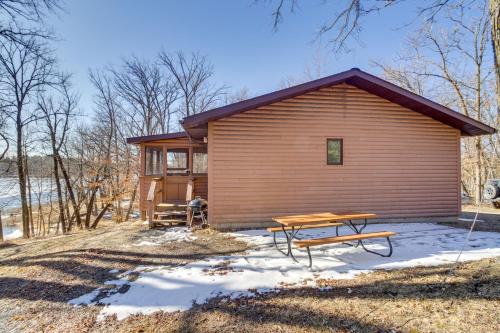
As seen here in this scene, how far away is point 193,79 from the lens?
2456 cm

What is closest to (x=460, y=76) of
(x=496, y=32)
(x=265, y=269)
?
(x=496, y=32)

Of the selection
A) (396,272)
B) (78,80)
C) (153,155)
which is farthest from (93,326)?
(78,80)

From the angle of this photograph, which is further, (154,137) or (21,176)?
(21,176)

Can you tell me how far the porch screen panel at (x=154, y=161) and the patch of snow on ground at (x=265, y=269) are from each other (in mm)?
5391

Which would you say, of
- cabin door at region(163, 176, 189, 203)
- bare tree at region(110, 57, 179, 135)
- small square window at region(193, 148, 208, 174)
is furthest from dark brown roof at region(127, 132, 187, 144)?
bare tree at region(110, 57, 179, 135)

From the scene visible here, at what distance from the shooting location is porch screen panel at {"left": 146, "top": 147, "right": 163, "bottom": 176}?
30.9ft

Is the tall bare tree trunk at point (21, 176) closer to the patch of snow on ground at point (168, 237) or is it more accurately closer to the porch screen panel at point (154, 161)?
the porch screen panel at point (154, 161)

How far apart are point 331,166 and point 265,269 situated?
163 inches

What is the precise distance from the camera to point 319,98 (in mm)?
7215

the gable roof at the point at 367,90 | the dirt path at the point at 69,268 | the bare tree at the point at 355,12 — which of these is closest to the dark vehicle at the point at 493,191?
the gable roof at the point at 367,90

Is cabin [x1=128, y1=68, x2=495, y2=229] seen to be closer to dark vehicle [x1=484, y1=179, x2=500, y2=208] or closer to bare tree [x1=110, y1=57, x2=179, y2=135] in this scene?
dark vehicle [x1=484, y1=179, x2=500, y2=208]

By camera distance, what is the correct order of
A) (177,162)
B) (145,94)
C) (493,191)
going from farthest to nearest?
(145,94), (493,191), (177,162)

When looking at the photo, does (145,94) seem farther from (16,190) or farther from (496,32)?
(496,32)

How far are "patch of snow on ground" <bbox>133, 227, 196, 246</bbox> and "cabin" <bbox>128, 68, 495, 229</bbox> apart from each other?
74 centimetres
